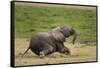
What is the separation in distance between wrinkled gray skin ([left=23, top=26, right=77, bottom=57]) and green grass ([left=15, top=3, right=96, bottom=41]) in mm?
51

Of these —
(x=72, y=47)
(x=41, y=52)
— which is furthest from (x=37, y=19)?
(x=72, y=47)

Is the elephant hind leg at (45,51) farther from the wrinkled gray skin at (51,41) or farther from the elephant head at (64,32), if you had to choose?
the elephant head at (64,32)

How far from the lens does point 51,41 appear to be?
2256mm

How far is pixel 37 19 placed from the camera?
2.19 m

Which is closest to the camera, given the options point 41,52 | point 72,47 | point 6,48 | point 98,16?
point 6,48

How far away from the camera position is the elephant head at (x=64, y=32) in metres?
2.29

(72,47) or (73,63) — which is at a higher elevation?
(72,47)

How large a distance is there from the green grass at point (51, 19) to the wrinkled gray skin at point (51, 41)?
0.05m

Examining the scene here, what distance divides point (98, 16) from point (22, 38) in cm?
94

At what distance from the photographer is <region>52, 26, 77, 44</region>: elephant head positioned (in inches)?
90.1

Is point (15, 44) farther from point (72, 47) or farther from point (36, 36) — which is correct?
point (72, 47)

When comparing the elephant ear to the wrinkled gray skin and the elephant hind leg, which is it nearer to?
the wrinkled gray skin

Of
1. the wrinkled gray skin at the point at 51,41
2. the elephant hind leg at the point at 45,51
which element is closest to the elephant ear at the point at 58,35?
the wrinkled gray skin at the point at 51,41

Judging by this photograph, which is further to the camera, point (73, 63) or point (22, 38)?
point (73, 63)
